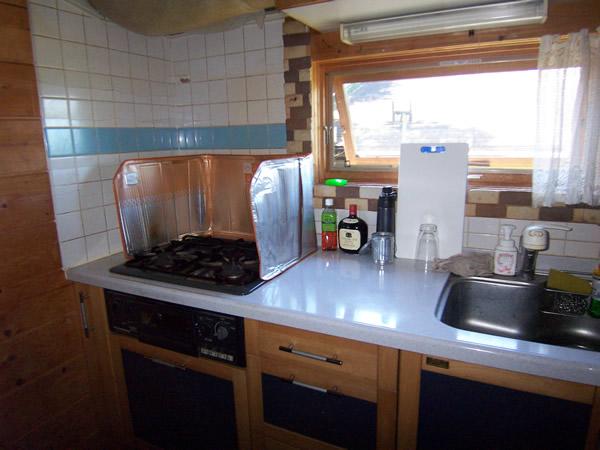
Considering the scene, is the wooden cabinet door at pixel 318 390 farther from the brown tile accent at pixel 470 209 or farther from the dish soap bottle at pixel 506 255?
the brown tile accent at pixel 470 209

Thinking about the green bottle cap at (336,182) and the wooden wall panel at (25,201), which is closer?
the wooden wall panel at (25,201)

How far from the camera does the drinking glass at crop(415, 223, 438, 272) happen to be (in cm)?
154

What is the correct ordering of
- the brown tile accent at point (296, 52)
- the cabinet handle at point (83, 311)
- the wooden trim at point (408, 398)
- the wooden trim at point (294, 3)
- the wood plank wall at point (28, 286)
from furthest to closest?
the brown tile accent at point (296, 52), the cabinet handle at point (83, 311), the wood plank wall at point (28, 286), the wooden trim at point (294, 3), the wooden trim at point (408, 398)

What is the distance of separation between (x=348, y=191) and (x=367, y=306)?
0.66 m

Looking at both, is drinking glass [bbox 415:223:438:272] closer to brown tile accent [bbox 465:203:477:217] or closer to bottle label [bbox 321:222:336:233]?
brown tile accent [bbox 465:203:477:217]

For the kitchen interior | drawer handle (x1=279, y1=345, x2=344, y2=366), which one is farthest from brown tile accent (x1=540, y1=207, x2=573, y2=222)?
drawer handle (x1=279, y1=345, x2=344, y2=366)

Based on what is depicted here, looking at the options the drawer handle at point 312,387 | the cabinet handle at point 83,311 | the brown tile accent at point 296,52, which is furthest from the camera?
the brown tile accent at point 296,52

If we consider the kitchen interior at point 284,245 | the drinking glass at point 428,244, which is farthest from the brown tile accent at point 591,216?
the drinking glass at point 428,244

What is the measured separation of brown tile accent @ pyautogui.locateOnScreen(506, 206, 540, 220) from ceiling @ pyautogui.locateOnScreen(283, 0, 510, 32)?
2.24 ft

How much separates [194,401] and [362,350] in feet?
2.20

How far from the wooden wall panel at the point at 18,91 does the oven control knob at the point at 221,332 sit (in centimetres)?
98

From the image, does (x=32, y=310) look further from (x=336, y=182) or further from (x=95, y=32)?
(x=336, y=182)

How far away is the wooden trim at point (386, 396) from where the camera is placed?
1.08 m

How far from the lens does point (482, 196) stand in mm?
1518
